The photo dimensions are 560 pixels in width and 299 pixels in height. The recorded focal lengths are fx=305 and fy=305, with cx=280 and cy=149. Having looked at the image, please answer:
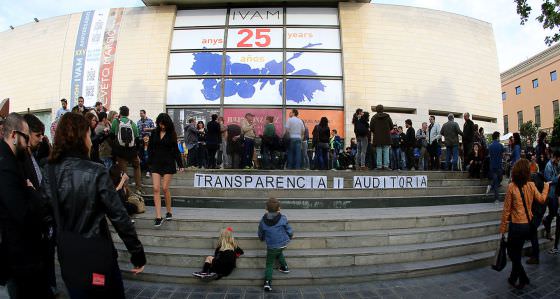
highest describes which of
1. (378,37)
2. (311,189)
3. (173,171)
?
(378,37)

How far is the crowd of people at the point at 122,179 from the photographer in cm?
200

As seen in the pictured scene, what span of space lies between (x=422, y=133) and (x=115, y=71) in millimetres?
14575

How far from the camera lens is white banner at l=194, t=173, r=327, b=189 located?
7219mm

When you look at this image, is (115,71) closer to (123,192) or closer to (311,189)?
(123,192)

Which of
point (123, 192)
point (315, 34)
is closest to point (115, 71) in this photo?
point (315, 34)

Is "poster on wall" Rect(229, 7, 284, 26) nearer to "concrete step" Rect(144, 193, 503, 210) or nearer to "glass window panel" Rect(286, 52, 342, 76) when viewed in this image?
"glass window panel" Rect(286, 52, 342, 76)

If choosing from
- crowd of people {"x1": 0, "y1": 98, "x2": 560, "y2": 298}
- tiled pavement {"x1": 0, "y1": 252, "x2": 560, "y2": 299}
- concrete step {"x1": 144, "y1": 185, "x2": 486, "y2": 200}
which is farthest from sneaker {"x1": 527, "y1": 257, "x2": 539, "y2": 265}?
concrete step {"x1": 144, "y1": 185, "x2": 486, "y2": 200}

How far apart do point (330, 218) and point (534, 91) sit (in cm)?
4840

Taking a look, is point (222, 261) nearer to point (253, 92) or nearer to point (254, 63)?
point (253, 92)

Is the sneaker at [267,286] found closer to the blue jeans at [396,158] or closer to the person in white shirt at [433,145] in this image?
the blue jeans at [396,158]

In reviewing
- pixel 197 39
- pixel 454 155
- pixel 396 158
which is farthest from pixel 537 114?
pixel 197 39

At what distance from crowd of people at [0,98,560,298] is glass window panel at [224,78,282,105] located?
4745 mm

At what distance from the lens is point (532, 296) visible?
3.95 m

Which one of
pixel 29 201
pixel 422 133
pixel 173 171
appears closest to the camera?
pixel 29 201
